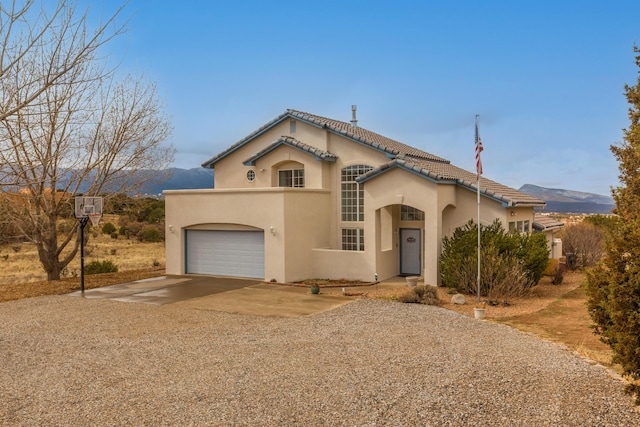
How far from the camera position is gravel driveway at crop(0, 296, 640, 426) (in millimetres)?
6949

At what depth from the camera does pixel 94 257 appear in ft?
121

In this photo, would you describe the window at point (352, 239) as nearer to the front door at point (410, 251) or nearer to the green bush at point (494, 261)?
the front door at point (410, 251)

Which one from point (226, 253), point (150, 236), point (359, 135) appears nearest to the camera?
point (226, 253)

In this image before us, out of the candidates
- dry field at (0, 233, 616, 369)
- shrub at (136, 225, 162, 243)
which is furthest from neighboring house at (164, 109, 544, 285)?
shrub at (136, 225, 162, 243)

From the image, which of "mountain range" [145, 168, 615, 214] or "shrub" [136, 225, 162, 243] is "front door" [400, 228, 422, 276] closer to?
"shrub" [136, 225, 162, 243]

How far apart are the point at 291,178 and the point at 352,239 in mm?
3971

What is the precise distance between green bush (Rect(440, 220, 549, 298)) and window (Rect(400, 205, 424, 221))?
254 cm

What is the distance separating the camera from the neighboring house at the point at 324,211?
64.3 ft

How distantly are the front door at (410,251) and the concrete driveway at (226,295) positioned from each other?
212 cm

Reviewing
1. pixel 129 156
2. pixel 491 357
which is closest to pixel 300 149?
pixel 129 156

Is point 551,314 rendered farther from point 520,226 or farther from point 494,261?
point 520,226

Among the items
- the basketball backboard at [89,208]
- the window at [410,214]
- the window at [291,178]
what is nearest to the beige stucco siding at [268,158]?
the window at [291,178]

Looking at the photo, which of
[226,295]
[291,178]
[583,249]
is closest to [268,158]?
[291,178]

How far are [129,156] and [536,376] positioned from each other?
19.7 m
